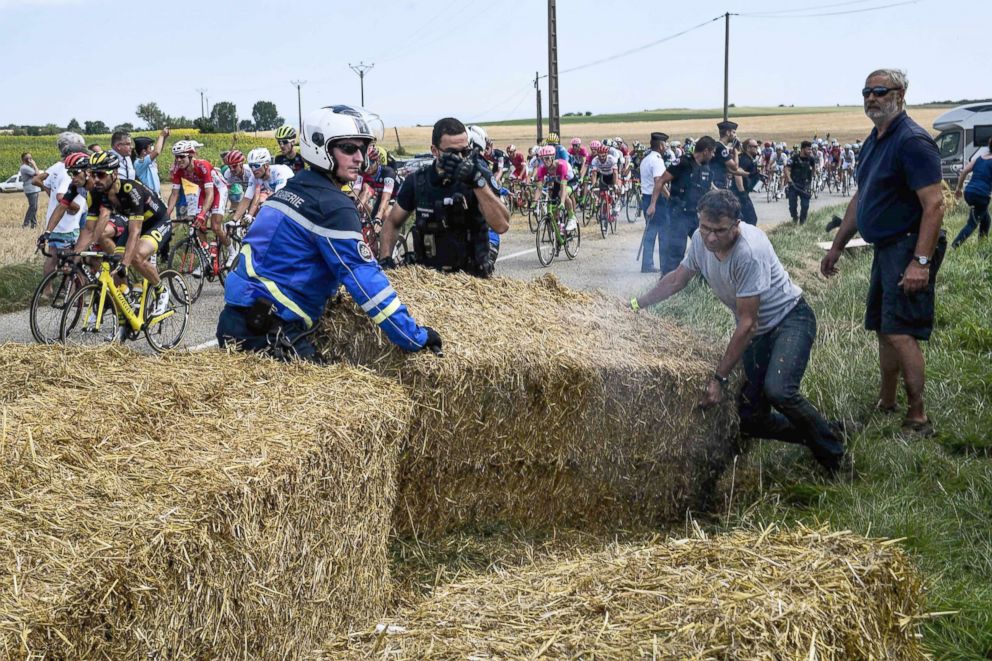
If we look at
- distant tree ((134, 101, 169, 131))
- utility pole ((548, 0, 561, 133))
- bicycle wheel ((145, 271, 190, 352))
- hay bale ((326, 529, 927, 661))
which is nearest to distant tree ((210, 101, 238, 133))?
distant tree ((134, 101, 169, 131))

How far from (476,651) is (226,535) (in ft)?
2.93

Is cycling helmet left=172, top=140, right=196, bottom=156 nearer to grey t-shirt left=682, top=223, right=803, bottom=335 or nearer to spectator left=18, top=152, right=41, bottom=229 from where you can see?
grey t-shirt left=682, top=223, right=803, bottom=335

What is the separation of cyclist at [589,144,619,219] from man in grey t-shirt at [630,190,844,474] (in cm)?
1754

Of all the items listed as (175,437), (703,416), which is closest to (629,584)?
(175,437)

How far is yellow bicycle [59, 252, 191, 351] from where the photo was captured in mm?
9102

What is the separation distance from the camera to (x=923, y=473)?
5691 mm

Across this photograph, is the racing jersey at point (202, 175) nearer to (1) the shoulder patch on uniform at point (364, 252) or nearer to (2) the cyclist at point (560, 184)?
(2) the cyclist at point (560, 184)

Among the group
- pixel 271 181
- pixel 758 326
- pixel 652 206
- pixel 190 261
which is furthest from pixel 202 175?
pixel 758 326

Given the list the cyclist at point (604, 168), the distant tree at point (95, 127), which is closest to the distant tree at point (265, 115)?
the distant tree at point (95, 127)

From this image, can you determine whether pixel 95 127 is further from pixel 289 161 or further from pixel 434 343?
pixel 434 343

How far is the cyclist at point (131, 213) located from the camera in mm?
8922

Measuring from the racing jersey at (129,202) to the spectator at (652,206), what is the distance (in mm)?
5900

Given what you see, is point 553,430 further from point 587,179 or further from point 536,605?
point 587,179

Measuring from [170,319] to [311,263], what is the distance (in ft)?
19.4
